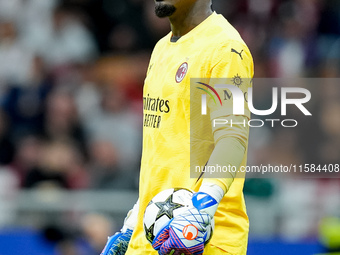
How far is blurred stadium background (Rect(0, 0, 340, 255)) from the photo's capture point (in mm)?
8172

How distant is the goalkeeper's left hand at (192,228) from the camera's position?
10.7 ft

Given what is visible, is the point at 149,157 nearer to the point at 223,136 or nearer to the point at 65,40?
the point at 223,136

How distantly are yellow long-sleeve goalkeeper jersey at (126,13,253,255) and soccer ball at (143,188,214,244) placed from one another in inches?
7.3

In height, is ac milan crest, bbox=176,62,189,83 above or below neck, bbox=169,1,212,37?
below

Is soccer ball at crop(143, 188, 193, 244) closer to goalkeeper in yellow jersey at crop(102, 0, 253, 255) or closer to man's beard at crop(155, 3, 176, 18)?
goalkeeper in yellow jersey at crop(102, 0, 253, 255)

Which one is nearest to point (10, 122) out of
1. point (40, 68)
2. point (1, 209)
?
point (40, 68)

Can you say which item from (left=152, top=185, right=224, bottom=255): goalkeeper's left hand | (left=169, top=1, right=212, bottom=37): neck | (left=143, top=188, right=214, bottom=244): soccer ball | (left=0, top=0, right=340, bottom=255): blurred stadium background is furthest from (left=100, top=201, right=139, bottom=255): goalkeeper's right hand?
(left=0, top=0, right=340, bottom=255): blurred stadium background

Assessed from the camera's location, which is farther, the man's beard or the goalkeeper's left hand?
the man's beard

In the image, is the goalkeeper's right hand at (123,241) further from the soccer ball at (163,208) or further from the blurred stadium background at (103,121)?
the blurred stadium background at (103,121)

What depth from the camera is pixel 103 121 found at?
31.9 ft

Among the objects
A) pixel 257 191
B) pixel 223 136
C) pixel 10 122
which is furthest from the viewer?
pixel 10 122

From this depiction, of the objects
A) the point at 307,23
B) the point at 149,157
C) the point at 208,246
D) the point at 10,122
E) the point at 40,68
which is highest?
the point at 307,23

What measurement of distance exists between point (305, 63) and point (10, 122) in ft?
13.3

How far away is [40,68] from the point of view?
10.5 meters
